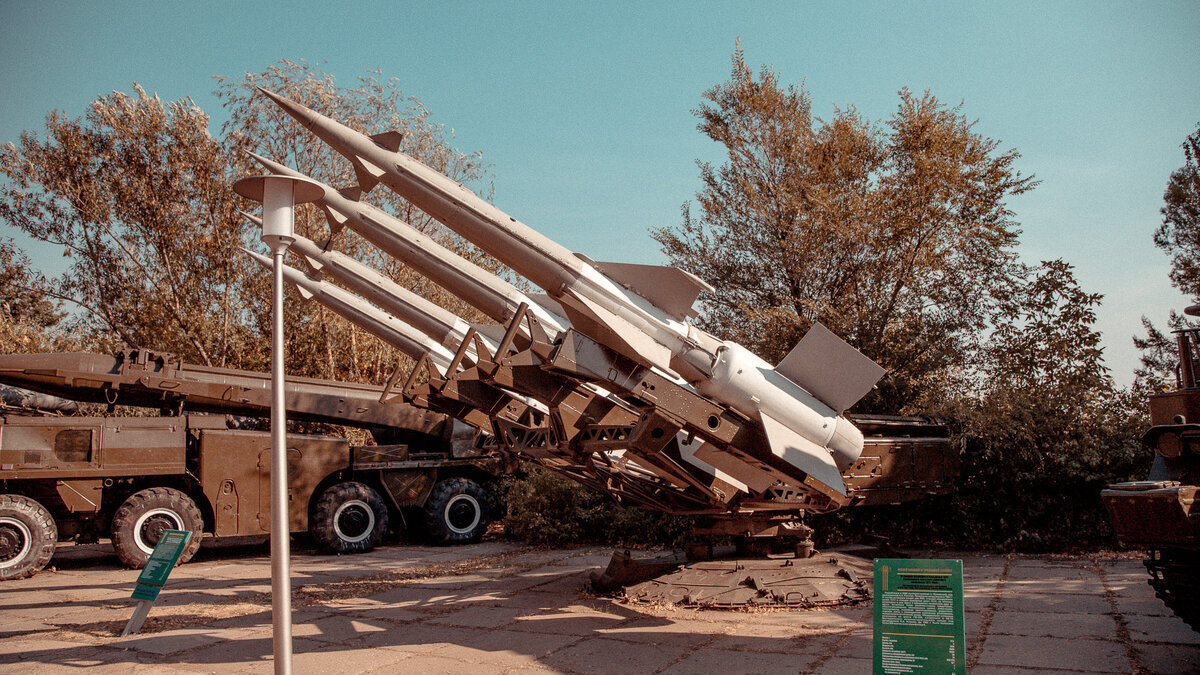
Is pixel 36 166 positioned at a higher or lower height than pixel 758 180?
higher

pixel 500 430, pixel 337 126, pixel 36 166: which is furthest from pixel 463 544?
pixel 36 166

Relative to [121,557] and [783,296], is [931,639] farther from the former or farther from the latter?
[783,296]

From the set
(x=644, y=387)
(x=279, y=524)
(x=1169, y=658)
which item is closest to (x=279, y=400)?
(x=279, y=524)

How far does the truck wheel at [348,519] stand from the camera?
11.7 metres

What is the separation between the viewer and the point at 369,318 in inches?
450

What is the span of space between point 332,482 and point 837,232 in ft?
30.2

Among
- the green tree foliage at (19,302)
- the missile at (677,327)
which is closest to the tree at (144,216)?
the green tree foliage at (19,302)

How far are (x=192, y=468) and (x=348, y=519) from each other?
221cm

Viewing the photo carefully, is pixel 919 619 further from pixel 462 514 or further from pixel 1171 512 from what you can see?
pixel 462 514

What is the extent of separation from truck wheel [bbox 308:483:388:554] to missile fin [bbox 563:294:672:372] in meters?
6.66

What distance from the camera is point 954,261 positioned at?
13.8 meters

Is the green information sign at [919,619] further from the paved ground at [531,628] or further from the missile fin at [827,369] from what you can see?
the missile fin at [827,369]

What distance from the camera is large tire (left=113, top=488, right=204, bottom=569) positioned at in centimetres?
1016

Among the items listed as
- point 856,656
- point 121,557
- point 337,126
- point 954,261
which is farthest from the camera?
point 954,261
